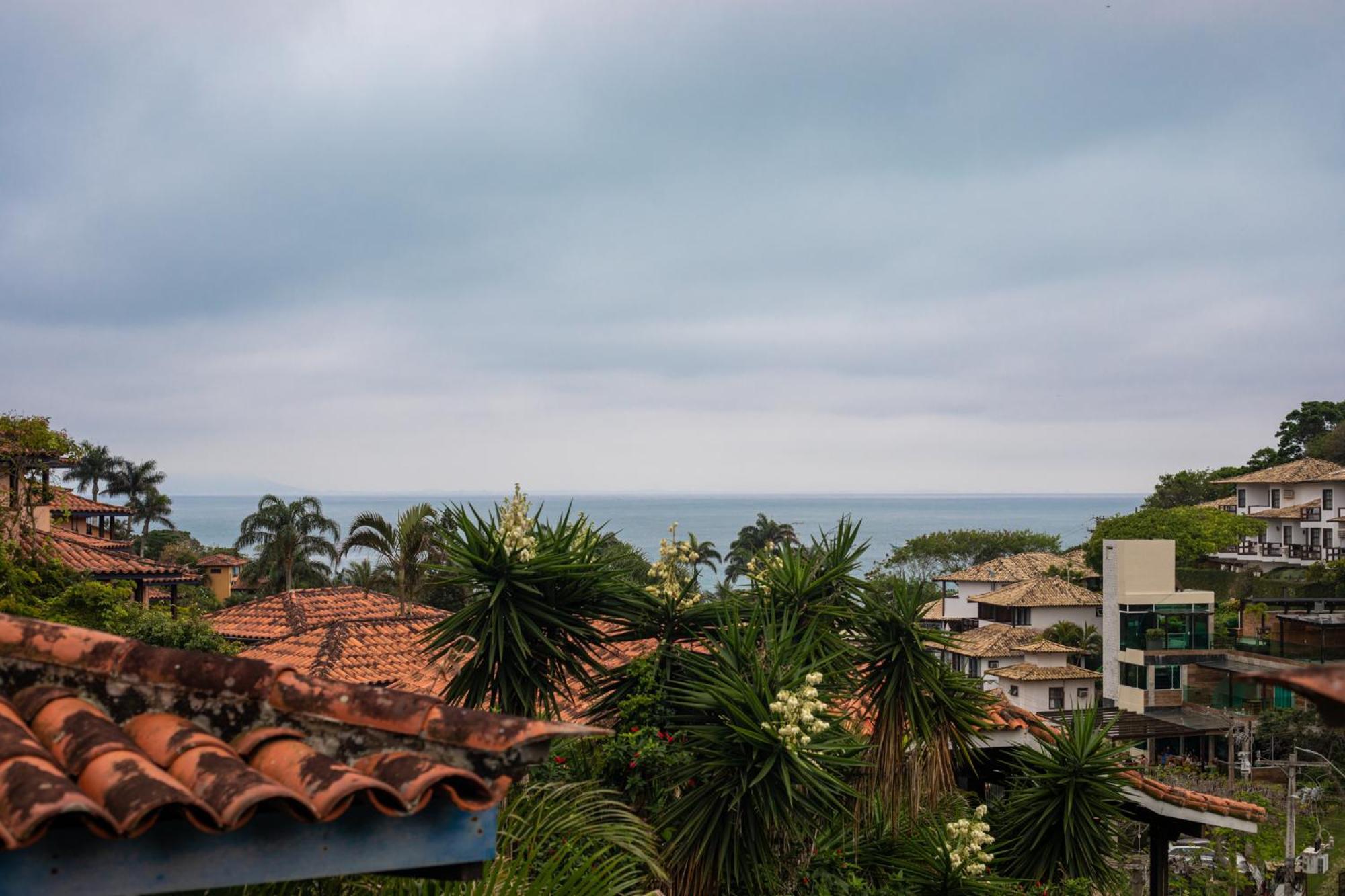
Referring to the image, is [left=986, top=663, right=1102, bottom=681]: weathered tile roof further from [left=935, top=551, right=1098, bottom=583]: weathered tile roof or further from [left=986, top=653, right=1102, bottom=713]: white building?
[left=935, top=551, right=1098, bottom=583]: weathered tile roof

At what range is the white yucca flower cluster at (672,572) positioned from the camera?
842 cm

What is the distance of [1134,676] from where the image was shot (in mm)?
46469

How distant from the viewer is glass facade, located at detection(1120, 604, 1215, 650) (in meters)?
45.8

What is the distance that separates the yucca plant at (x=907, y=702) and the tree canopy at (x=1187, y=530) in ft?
187

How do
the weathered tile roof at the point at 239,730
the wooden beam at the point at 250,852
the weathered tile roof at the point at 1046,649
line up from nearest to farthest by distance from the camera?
the wooden beam at the point at 250,852, the weathered tile roof at the point at 239,730, the weathered tile roof at the point at 1046,649

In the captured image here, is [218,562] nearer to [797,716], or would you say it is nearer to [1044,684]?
[1044,684]

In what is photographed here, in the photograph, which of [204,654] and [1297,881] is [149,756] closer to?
[204,654]

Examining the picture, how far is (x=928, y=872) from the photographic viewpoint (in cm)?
805

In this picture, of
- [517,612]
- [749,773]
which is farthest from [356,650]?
[749,773]

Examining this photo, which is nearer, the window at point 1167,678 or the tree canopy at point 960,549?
the window at point 1167,678

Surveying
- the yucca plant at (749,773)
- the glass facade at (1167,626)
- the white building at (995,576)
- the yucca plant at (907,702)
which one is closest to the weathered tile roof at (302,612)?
the yucca plant at (907,702)

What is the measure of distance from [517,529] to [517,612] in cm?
61

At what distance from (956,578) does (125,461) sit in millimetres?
68325

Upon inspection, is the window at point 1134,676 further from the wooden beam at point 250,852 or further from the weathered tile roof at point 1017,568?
the wooden beam at point 250,852
